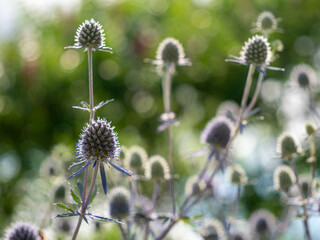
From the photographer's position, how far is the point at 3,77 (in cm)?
731

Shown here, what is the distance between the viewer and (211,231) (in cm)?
257

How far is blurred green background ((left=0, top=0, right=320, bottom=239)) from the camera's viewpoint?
720 cm

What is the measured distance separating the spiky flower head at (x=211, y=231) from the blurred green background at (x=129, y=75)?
423 cm

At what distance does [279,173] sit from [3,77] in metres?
5.94

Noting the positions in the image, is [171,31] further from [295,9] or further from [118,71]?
[295,9]

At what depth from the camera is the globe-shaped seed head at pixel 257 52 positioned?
2.27m

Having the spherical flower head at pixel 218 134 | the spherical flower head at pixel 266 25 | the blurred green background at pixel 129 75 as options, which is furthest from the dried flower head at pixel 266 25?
the blurred green background at pixel 129 75

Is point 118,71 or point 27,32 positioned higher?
point 27,32

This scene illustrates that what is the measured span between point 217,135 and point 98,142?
3.79ft

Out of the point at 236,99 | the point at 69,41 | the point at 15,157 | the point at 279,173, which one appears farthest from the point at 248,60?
the point at 15,157

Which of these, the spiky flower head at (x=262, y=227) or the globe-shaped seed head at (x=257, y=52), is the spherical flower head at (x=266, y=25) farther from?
the spiky flower head at (x=262, y=227)

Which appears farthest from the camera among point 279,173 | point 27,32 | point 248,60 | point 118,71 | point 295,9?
point 295,9

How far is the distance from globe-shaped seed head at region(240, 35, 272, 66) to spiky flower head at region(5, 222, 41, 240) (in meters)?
1.43

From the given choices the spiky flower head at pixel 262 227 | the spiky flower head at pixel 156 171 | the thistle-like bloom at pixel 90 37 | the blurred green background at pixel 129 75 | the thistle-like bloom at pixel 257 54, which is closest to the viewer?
the thistle-like bloom at pixel 90 37
